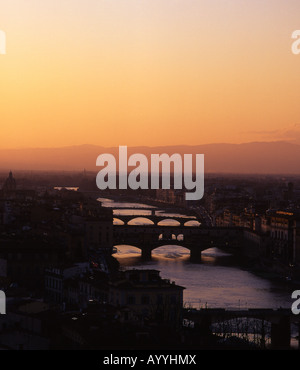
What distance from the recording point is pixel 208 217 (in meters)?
35.5

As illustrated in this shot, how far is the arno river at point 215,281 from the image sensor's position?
484 inches

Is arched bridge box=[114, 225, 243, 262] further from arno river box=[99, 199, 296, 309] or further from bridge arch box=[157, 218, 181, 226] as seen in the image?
bridge arch box=[157, 218, 181, 226]

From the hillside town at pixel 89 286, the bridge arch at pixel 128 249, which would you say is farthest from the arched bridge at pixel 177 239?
the hillside town at pixel 89 286

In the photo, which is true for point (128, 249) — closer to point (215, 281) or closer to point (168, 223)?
point (215, 281)

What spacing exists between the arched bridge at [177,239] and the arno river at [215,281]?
0.21m

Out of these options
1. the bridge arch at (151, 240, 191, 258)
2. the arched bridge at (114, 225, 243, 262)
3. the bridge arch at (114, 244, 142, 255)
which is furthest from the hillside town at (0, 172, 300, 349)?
the bridge arch at (151, 240, 191, 258)

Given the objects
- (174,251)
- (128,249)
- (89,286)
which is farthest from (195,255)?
(89,286)

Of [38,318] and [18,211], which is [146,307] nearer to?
[38,318]

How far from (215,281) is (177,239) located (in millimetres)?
8655

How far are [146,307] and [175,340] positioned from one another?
2.98 m

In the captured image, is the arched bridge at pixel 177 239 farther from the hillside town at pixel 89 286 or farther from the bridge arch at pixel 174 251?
the hillside town at pixel 89 286

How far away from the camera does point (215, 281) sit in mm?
14648

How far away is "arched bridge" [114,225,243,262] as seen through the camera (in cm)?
1988
